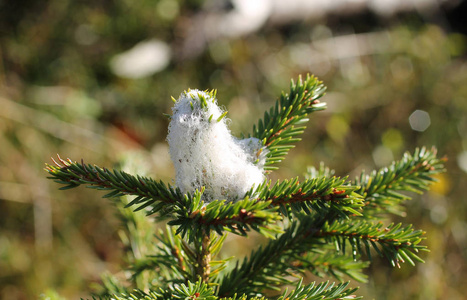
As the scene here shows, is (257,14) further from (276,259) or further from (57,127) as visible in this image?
(276,259)

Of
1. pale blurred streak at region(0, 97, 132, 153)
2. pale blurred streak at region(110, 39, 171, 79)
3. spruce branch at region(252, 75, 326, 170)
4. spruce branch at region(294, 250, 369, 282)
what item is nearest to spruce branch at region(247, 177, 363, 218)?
spruce branch at region(252, 75, 326, 170)

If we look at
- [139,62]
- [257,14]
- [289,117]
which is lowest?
[289,117]

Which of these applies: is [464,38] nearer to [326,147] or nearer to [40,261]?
[326,147]

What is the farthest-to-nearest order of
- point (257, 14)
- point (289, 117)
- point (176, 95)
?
point (257, 14)
point (176, 95)
point (289, 117)

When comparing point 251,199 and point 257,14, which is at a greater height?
point 257,14

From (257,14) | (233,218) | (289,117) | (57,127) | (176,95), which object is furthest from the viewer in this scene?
(257,14)

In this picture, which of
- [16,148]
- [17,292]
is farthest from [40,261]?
[16,148]

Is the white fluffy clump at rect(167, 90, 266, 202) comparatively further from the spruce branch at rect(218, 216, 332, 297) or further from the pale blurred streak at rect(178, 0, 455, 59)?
the pale blurred streak at rect(178, 0, 455, 59)

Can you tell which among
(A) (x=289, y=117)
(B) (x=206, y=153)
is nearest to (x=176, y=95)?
(A) (x=289, y=117)

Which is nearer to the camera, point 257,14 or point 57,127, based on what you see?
point 57,127

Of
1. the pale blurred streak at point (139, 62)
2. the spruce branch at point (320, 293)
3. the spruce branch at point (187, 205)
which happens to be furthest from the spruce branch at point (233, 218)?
the pale blurred streak at point (139, 62)
